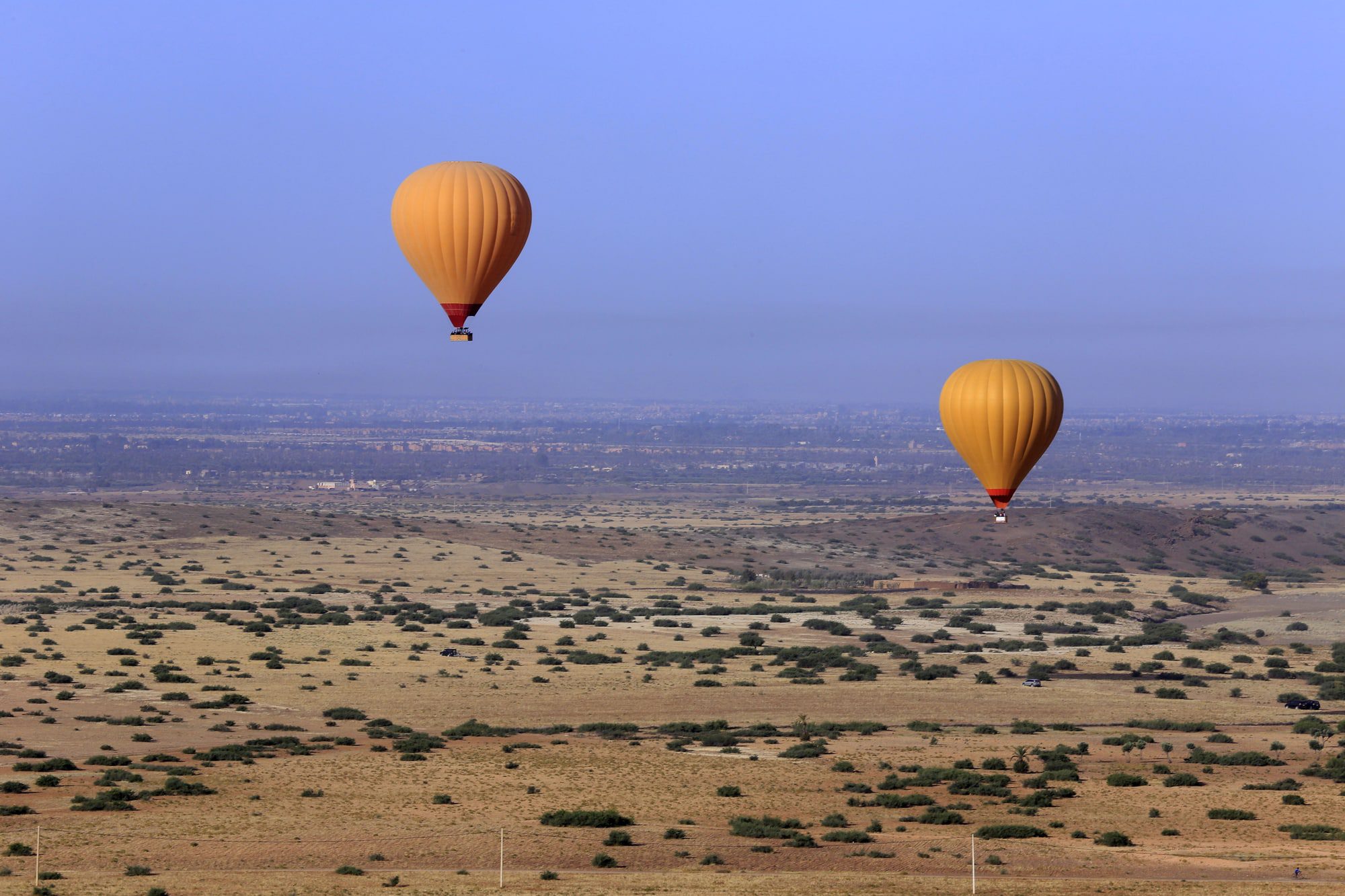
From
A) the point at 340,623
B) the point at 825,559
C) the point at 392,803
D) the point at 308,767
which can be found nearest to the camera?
the point at 392,803

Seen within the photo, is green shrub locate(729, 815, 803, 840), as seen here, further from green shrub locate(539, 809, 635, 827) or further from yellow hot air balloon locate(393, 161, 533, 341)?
yellow hot air balloon locate(393, 161, 533, 341)

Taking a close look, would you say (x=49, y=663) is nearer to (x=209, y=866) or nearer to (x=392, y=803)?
(x=392, y=803)

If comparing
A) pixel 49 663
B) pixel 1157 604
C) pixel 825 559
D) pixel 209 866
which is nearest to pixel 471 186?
pixel 209 866

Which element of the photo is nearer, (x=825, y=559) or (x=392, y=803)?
(x=392, y=803)

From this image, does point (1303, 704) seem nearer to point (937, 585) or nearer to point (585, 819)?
point (585, 819)

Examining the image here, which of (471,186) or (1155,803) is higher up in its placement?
(471,186)

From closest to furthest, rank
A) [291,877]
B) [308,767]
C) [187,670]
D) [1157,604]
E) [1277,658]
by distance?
1. [291,877]
2. [308,767]
3. [187,670]
4. [1277,658]
5. [1157,604]
